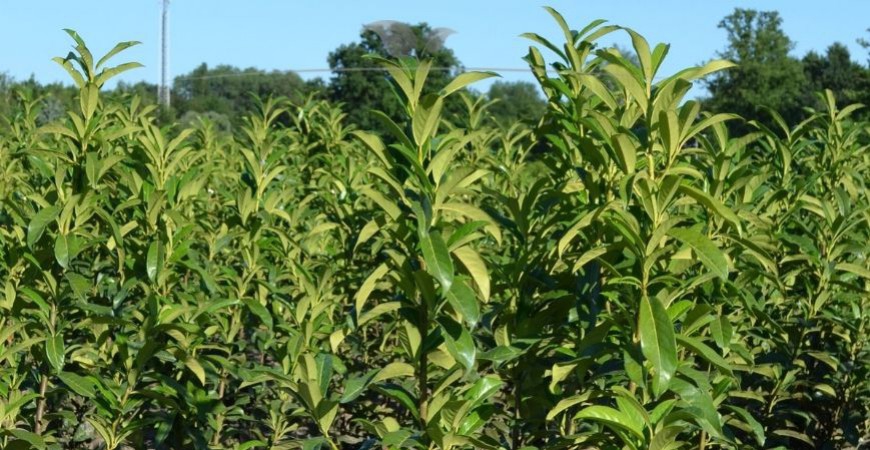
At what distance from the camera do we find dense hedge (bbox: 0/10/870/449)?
3.24 metres

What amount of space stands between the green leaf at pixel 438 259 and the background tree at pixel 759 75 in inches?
2549

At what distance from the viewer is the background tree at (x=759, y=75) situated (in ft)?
234

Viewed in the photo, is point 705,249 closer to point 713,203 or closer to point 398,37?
point 713,203

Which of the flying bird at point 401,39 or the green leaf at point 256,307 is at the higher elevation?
the flying bird at point 401,39

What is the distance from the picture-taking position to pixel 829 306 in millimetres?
5320

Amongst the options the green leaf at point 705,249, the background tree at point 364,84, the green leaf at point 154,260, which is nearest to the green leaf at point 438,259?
the green leaf at point 705,249

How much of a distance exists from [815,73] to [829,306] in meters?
80.0

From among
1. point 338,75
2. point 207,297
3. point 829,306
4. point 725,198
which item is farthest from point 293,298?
point 338,75

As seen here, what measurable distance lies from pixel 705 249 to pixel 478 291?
63.6 inches

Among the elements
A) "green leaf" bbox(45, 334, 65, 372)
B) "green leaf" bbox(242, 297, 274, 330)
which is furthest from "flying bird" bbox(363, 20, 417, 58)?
"green leaf" bbox(45, 334, 65, 372)

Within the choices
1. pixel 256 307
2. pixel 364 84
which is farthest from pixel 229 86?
pixel 256 307

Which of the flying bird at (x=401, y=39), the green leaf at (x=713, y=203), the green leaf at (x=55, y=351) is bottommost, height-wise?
the green leaf at (x=55, y=351)

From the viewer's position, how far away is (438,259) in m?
3.09

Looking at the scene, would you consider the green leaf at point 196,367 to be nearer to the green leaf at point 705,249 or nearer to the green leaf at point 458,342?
the green leaf at point 458,342
